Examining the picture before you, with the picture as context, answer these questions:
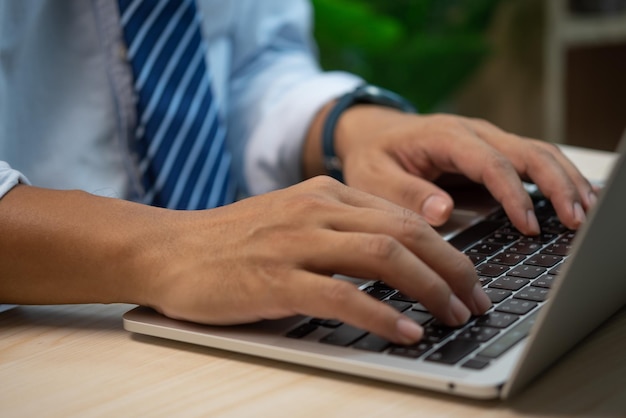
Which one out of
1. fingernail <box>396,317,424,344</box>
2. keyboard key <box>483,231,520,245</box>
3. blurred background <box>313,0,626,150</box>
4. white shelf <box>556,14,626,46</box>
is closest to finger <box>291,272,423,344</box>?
fingernail <box>396,317,424,344</box>

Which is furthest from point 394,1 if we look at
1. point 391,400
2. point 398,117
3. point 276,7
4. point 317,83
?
point 391,400

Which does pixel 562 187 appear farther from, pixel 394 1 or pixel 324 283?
pixel 394 1

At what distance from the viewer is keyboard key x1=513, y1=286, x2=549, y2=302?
0.53 meters

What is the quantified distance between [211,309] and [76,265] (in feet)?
0.37

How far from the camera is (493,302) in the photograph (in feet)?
1.74

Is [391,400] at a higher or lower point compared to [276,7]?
lower

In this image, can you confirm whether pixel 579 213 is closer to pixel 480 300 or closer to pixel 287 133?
pixel 480 300

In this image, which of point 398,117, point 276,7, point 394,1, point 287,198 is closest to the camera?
point 287,198

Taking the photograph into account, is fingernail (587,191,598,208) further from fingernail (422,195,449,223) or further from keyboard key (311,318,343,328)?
keyboard key (311,318,343,328)

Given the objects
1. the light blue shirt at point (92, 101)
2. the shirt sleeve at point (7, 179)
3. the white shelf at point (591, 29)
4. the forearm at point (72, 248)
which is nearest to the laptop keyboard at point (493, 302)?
the forearm at point (72, 248)

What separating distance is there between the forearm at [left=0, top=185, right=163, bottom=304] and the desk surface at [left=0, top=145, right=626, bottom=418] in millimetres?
34

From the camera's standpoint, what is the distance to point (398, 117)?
2.88 ft

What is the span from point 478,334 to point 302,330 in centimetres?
10

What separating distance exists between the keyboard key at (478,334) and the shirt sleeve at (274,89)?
565mm
